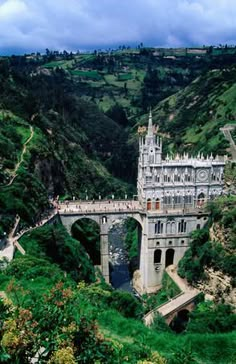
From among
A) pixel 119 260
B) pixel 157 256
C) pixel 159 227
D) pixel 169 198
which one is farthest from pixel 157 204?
pixel 119 260

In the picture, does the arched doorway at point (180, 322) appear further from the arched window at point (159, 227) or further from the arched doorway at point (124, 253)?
the arched doorway at point (124, 253)

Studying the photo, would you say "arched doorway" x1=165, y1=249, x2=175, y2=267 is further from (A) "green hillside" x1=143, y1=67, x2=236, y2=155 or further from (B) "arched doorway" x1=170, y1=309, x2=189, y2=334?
(A) "green hillside" x1=143, y1=67, x2=236, y2=155

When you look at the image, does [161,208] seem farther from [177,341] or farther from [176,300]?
[177,341]

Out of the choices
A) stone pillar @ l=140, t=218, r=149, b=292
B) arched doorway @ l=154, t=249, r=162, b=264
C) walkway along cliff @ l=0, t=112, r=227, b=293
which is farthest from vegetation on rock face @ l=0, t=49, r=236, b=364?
stone pillar @ l=140, t=218, r=149, b=292

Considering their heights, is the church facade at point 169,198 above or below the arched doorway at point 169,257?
above

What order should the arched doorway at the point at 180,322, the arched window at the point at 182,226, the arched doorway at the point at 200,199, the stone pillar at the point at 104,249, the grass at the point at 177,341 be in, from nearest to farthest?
the grass at the point at 177,341
the arched doorway at the point at 180,322
the arched window at the point at 182,226
the stone pillar at the point at 104,249
the arched doorway at the point at 200,199

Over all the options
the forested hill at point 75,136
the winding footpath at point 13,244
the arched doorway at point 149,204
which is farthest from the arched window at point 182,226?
the forested hill at point 75,136
